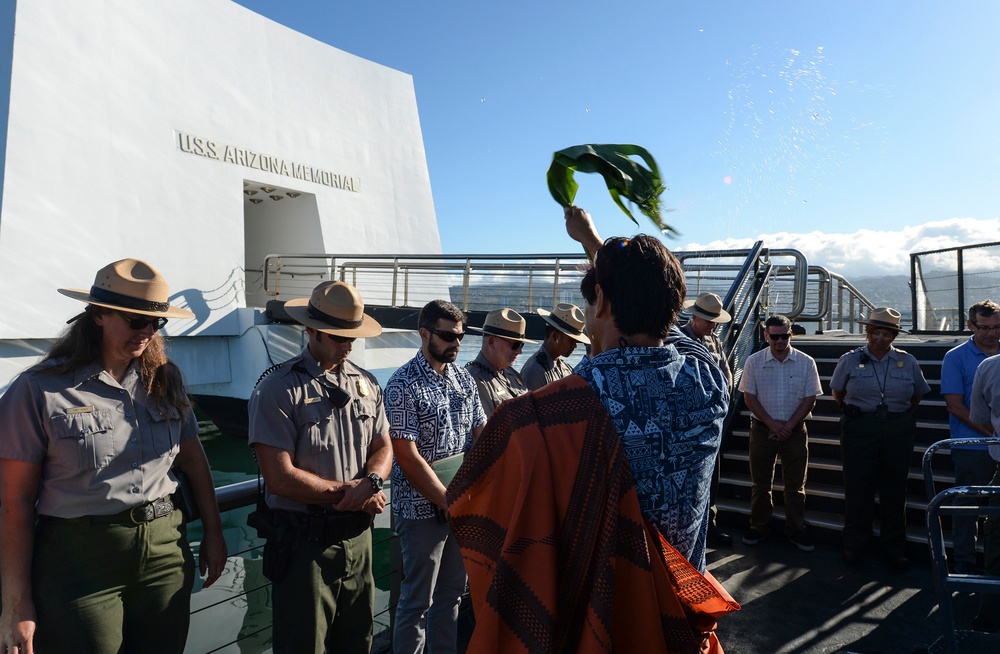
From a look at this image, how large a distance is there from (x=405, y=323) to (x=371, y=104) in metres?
6.79

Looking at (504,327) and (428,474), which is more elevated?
(504,327)

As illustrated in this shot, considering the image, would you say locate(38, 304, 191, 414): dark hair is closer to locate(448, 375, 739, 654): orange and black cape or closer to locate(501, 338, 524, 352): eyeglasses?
locate(448, 375, 739, 654): orange and black cape

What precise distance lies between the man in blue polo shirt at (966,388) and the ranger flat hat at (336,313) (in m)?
4.14

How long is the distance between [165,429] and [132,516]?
309mm

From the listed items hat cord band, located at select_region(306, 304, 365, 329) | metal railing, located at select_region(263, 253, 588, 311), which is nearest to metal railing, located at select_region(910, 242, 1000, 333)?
metal railing, located at select_region(263, 253, 588, 311)

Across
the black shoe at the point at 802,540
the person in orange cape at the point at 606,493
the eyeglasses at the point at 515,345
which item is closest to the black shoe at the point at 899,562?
the black shoe at the point at 802,540

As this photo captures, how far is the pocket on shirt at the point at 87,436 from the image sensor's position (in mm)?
2000

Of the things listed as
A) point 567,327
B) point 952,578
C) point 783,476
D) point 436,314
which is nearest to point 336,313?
point 436,314

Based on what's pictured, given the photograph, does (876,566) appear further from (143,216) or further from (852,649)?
(143,216)

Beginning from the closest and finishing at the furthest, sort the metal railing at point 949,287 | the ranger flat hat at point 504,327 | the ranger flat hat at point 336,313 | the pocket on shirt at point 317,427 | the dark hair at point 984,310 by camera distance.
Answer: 1. the pocket on shirt at point 317,427
2. the ranger flat hat at point 336,313
3. the ranger flat hat at point 504,327
4. the dark hair at point 984,310
5. the metal railing at point 949,287

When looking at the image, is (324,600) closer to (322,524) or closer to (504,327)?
(322,524)

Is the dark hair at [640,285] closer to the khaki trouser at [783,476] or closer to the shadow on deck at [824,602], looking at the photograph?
the shadow on deck at [824,602]

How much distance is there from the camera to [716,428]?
1505 millimetres

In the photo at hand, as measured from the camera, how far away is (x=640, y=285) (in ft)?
4.63
